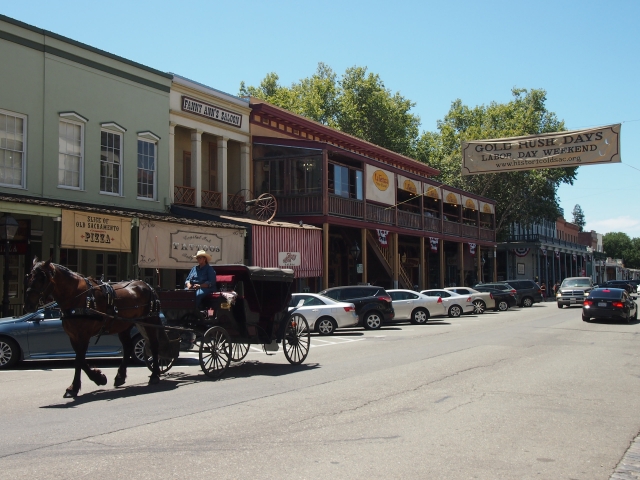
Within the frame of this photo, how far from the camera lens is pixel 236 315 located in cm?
A: 1255

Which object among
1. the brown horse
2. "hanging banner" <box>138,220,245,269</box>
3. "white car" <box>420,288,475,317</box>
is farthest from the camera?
"white car" <box>420,288,475,317</box>

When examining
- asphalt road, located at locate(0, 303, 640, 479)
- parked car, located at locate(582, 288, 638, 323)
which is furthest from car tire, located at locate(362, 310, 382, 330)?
asphalt road, located at locate(0, 303, 640, 479)

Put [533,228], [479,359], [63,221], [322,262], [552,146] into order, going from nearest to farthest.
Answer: [479,359], [63,221], [552,146], [322,262], [533,228]

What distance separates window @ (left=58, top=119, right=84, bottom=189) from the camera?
21.0 meters

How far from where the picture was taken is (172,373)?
1241cm

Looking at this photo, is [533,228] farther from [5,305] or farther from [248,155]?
[5,305]

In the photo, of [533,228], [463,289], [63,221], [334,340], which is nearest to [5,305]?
[63,221]

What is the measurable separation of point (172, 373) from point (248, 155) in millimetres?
17945

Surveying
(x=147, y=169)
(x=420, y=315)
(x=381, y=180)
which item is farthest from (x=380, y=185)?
(x=147, y=169)

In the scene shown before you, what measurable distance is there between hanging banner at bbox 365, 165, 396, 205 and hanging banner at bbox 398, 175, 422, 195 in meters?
0.83

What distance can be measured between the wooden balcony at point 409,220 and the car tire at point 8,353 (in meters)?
25.3

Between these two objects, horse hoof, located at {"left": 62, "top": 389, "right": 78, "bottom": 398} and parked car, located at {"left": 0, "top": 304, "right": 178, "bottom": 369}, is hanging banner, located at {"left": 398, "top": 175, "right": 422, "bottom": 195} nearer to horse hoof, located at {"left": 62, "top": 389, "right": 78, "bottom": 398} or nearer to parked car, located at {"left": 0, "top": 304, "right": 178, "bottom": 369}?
parked car, located at {"left": 0, "top": 304, "right": 178, "bottom": 369}

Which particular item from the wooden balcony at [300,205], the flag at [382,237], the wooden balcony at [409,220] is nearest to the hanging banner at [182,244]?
the wooden balcony at [300,205]

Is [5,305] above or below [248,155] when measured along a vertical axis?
below
